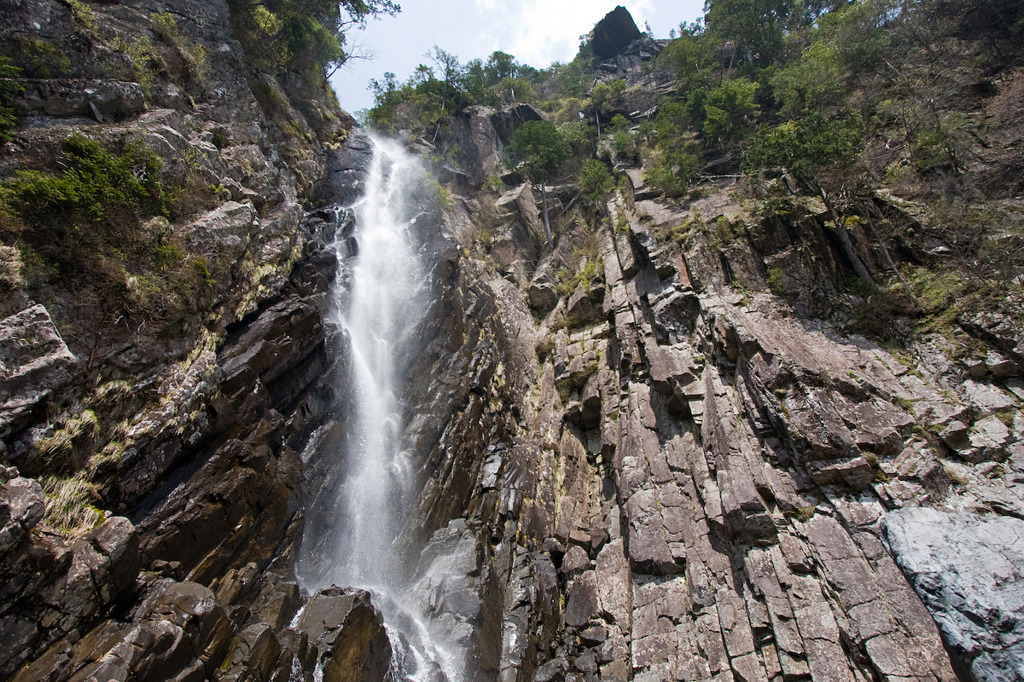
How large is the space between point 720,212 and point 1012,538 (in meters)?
12.9

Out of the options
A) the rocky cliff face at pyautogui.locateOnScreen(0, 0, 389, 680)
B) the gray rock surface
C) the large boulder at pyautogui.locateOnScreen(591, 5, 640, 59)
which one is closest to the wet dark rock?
the rocky cliff face at pyautogui.locateOnScreen(0, 0, 389, 680)

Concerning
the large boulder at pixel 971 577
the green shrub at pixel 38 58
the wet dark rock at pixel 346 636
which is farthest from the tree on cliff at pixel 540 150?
the large boulder at pixel 971 577

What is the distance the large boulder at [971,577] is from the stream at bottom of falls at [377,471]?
1011 centimetres

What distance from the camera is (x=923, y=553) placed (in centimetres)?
797

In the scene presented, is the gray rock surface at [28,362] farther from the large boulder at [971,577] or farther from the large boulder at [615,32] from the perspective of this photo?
the large boulder at [615,32]

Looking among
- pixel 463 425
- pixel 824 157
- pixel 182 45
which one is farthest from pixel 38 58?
pixel 824 157

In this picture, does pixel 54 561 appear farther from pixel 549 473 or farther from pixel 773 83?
pixel 773 83

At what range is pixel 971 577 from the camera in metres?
7.36

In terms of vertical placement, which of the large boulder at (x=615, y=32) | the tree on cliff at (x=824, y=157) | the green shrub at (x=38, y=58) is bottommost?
the green shrub at (x=38, y=58)

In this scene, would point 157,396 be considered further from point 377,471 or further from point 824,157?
point 824,157

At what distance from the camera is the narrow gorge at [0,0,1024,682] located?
8516 mm

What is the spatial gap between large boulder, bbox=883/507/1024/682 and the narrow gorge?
0.16 ft

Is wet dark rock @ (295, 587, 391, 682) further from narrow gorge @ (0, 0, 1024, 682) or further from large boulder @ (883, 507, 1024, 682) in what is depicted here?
large boulder @ (883, 507, 1024, 682)

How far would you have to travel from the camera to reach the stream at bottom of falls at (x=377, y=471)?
1234cm
